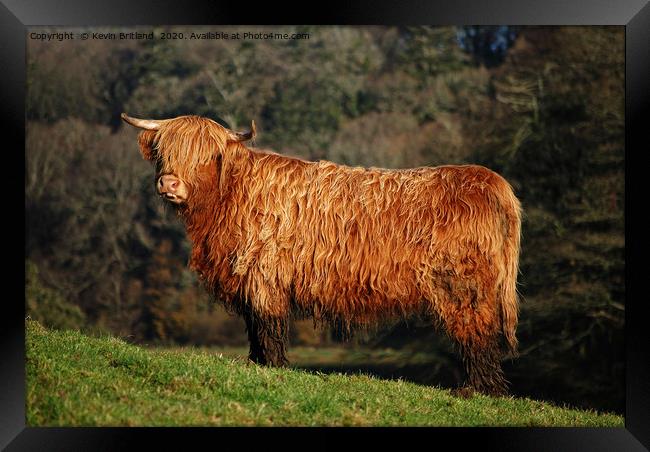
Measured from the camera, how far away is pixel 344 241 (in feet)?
23.3

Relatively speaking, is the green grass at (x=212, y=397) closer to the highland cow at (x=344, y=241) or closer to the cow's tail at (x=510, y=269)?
the highland cow at (x=344, y=241)

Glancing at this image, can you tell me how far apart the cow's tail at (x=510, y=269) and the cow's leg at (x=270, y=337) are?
2050 mm

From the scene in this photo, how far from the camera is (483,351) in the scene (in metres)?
7.00

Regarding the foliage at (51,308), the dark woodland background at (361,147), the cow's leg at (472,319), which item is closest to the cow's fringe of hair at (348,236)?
the cow's leg at (472,319)

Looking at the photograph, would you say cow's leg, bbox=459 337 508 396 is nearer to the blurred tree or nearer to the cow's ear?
the cow's ear

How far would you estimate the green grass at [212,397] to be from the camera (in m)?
6.04

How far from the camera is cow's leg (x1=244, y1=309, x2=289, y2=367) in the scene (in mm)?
7074

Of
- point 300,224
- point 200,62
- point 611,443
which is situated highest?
point 200,62
